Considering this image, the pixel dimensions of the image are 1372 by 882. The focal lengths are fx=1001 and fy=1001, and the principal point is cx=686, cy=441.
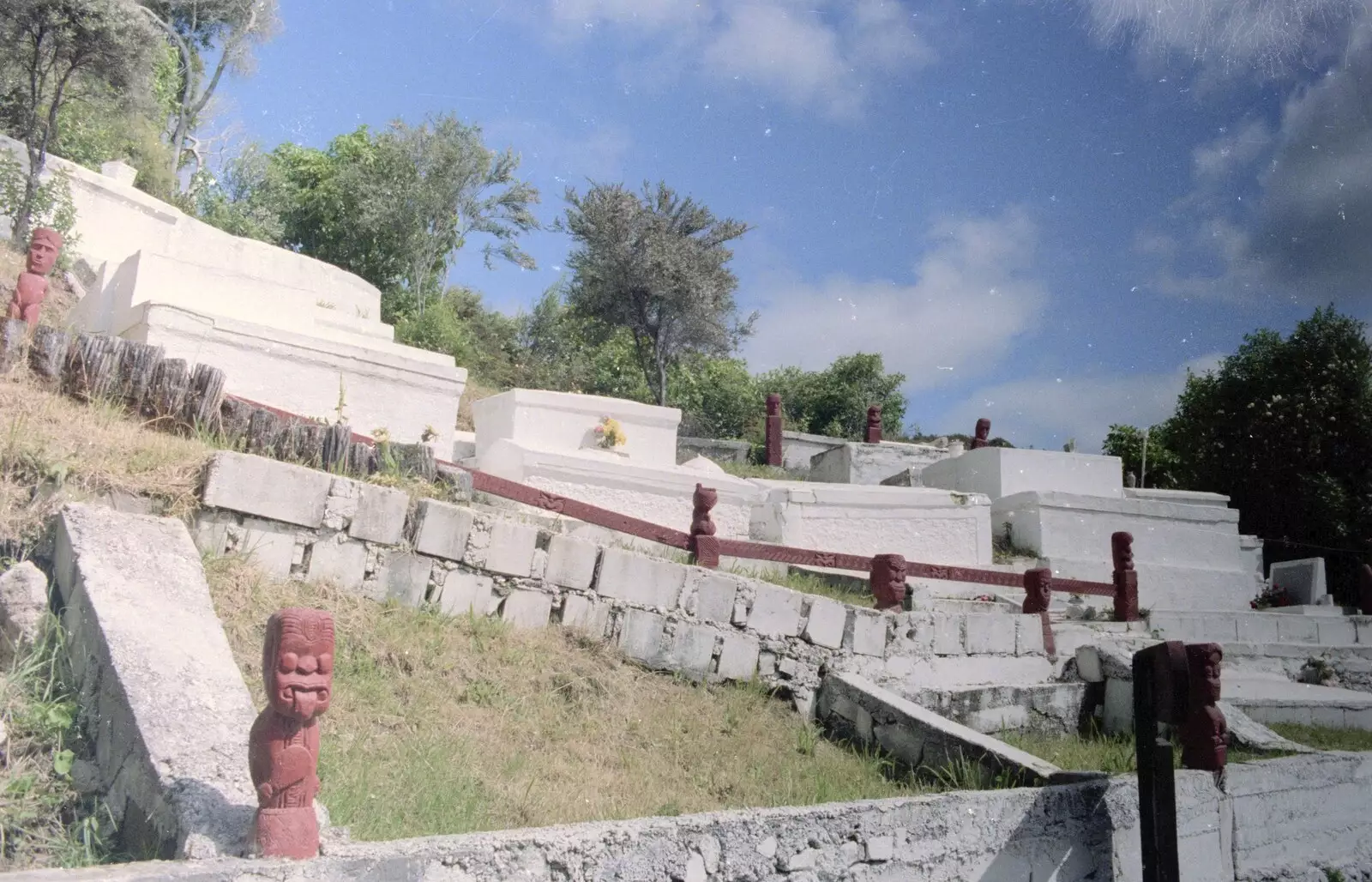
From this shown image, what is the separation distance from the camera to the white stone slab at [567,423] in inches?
482

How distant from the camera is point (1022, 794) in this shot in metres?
5.19

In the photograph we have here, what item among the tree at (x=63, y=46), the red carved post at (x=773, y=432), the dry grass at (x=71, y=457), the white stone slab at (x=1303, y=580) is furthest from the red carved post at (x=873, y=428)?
the dry grass at (x=71, y=457)

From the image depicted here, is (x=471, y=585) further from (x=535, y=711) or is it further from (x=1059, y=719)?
(x=1059, y=719)

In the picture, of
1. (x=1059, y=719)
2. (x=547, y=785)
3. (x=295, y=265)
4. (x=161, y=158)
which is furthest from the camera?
(x=161, y=158)

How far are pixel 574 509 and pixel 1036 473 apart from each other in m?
10.6

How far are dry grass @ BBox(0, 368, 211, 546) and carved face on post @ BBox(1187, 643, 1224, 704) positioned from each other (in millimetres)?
5976

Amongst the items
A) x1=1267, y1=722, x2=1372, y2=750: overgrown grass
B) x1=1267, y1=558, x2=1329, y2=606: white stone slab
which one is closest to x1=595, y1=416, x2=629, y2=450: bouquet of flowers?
x1=1267, y1=722, x2=1372, y2=750: overgrown grass

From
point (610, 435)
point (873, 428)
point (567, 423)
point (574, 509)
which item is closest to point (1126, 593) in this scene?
point (610, 435)

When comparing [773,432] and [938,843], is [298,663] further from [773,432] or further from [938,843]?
[773,432]

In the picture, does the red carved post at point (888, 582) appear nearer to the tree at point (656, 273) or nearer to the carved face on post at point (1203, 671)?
the carved face on post at point (1203, 671)

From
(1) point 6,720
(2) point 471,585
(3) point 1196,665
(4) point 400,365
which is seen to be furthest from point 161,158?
(3) point 1196,665

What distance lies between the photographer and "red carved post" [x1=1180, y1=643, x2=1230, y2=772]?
5.97 m

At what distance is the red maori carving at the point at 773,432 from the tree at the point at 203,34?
17.8m

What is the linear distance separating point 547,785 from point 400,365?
7699 mm
